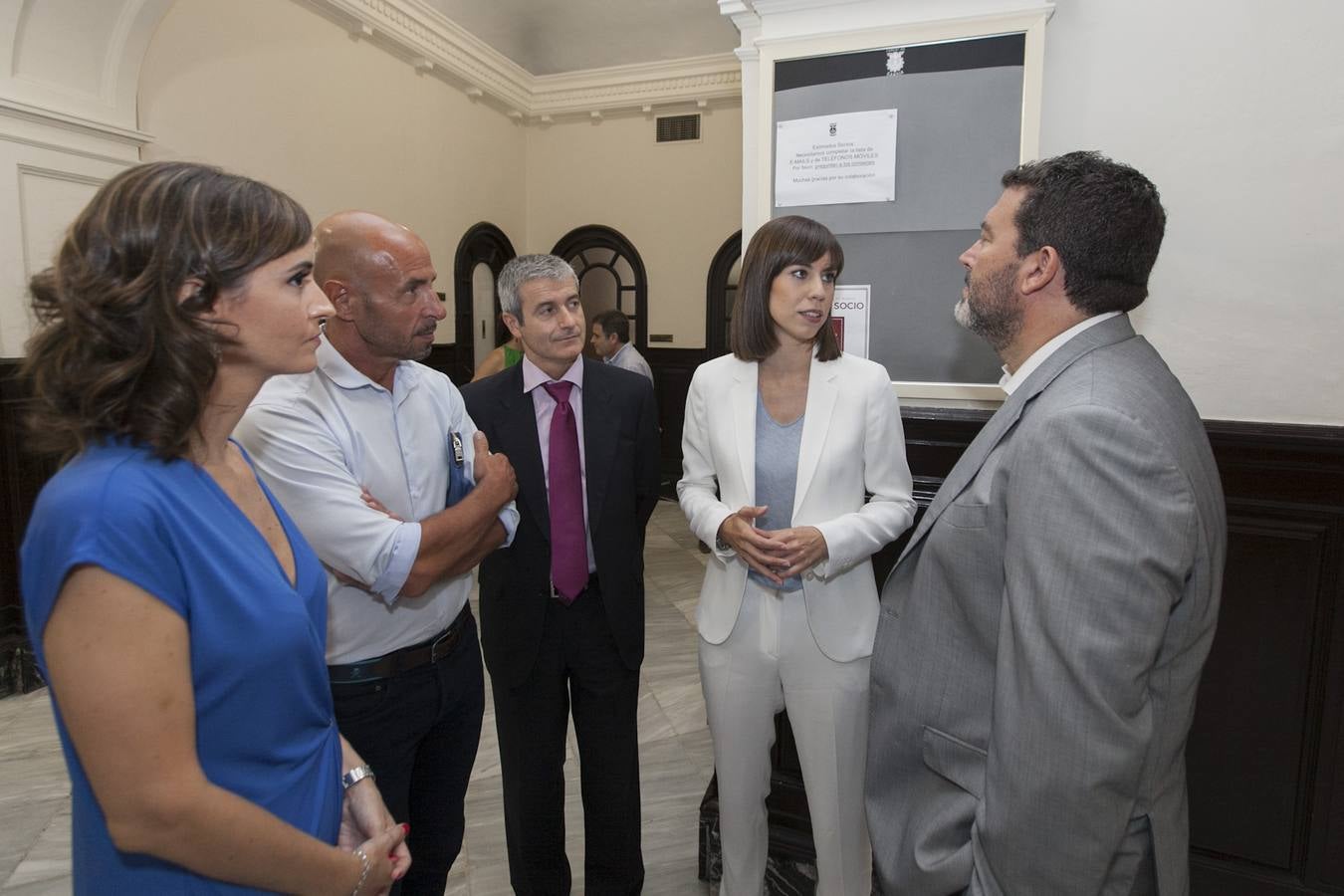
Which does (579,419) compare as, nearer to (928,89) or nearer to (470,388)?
(470,388)

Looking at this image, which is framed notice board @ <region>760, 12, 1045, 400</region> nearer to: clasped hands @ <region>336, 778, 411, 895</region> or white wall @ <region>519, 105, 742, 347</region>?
clasped hands @ <region>336, 778, 411, 895</region>

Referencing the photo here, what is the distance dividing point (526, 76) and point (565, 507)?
780cm

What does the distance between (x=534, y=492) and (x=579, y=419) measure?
0.24m

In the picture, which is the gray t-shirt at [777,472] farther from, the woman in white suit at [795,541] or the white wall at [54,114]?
the white wall at [54,114]

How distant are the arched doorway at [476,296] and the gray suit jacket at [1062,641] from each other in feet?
21.9

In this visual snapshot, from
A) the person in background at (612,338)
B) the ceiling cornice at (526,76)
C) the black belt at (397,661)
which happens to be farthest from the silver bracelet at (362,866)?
the ceiling cornice at (526,76)

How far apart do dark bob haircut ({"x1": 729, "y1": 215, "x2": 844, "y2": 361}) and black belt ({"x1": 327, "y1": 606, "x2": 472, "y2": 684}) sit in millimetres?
1022

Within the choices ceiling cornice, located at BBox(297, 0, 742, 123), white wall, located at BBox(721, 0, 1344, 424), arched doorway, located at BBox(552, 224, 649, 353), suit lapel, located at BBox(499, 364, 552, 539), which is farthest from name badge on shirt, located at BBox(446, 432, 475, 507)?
arched doorway, located at BBox(552, 224, 649, 353)

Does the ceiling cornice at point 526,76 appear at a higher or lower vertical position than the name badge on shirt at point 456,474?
higher

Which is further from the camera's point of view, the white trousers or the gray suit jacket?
the white trousers

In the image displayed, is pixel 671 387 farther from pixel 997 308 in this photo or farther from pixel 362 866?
pixel 362 866

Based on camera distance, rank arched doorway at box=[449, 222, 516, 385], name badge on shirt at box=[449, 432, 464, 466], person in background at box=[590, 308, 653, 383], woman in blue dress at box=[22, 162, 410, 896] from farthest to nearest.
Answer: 1. arched doorway at box=[449, 222, 516, 385]
2. person in background at box=[590, 308, 653, 383]
3. name badge on shirt at box=[449, 432, 464, 466]
4. woman in blue dress at box=[22, 162, 410, 896]

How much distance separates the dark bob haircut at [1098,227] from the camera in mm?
1198

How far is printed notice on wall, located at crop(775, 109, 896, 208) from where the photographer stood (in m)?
2.18
